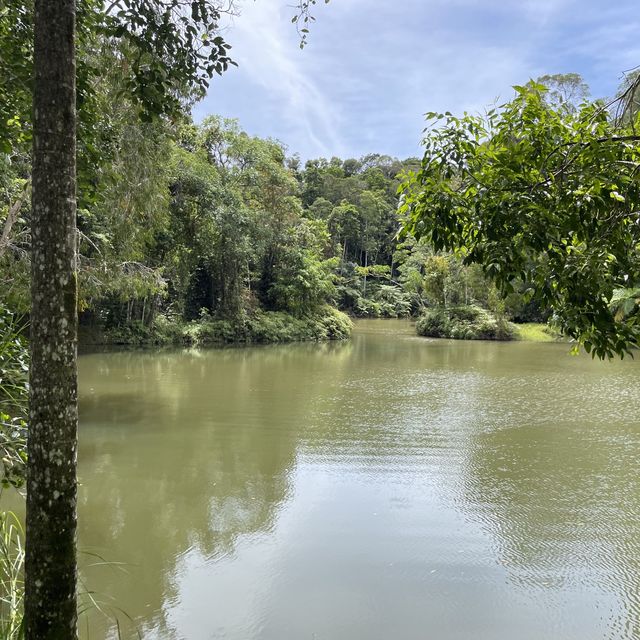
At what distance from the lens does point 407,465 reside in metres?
6.85

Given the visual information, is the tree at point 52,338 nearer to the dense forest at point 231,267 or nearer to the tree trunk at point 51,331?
the tree trunk at point 51,331

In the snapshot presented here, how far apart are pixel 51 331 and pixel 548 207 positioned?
5.79 ft

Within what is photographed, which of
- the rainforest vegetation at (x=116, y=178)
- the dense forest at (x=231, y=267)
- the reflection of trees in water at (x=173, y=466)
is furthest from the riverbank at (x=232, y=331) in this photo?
the rainforest vegetation at (x=116, y=178)

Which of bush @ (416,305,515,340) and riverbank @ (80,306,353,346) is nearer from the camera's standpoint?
riverbank @ (80,306,353,346)

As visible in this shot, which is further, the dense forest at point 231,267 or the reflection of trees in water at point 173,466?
the dense forest at point 231,267

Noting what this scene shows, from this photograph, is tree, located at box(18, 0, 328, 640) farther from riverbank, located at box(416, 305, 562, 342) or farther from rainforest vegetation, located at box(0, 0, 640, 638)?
riverbank, located at box(416, 305, 562, 342)

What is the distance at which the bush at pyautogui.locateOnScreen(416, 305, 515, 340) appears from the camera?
23.3 m

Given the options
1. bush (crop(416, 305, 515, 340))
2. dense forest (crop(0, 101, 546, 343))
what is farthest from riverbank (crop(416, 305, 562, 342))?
dense forest (crop(0, 101, 546, 343))

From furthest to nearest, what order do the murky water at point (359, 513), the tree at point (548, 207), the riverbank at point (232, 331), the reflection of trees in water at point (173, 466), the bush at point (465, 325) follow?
the bush at point (465, 325) < the riverbank at point (232, 331) < the reflection of trees in water at point (173, 466) < the murky water at point (359, 513) < the tree at point (548, 207)

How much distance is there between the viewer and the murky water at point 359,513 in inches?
146

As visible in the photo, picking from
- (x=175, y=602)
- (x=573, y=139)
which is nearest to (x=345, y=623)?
Answer: (x=175, y=602)

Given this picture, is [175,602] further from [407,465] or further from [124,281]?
[124,281]

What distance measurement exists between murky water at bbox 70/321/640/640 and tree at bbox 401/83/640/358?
8.52 feet

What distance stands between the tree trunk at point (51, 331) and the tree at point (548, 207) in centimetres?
131
